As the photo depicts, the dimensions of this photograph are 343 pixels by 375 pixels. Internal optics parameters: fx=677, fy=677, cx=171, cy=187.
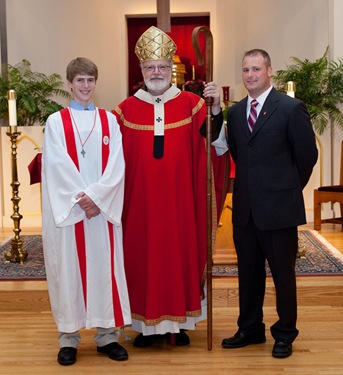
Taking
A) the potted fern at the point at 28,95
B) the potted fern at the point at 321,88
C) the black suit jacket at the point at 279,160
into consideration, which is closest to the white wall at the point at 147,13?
the potted fern at the point at 321,88

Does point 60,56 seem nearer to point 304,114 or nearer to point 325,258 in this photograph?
point 325,258

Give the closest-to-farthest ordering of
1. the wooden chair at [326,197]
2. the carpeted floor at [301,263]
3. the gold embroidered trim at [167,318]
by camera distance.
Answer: the gold embroidered trim at [167,318] < the carpeted floor at [301,263] < the wooden chair at [326,197]

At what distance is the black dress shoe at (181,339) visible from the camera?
4070 mm

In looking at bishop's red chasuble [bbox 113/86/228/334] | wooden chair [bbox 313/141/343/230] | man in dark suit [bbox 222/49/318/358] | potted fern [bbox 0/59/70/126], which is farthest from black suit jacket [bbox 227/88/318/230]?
potted fern [bbox 0/59/70/126]

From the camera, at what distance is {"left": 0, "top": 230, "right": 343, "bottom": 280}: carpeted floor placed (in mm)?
5207

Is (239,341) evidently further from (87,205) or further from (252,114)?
(252,114)

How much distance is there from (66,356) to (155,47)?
1.80 m

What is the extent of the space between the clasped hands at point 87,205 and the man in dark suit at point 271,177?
805 millimetres

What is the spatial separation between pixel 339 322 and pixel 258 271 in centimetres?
91

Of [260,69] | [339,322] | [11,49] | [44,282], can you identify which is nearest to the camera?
[260,69]

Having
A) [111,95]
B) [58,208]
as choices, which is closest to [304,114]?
[58,208]

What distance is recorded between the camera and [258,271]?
3932 millimetres

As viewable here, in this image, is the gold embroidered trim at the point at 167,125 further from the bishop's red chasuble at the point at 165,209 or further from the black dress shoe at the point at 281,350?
the black dress shoe at the point at 281,350

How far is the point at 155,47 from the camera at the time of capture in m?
3.81
